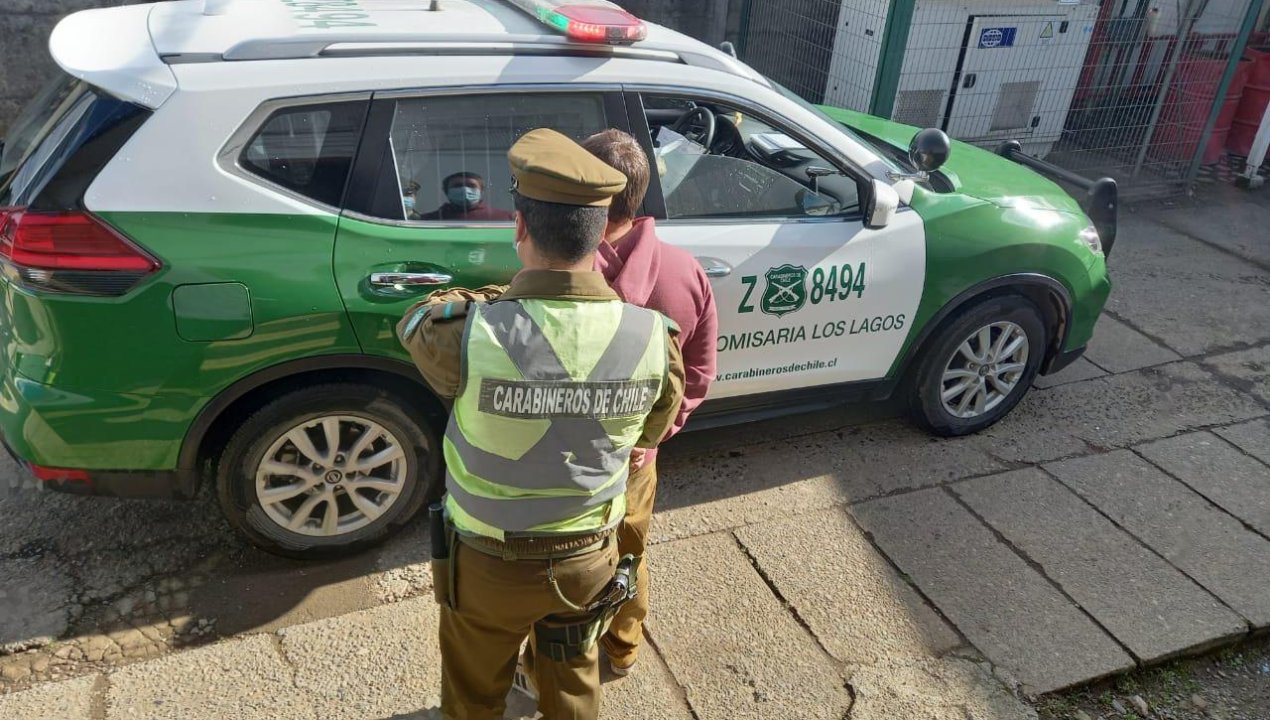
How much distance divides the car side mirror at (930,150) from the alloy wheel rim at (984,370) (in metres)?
0.80

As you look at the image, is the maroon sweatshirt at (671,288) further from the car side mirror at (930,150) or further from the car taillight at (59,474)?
the car taillight at (59,474)

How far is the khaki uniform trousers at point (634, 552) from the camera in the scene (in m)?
2.85

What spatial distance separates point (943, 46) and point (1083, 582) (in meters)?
4.34

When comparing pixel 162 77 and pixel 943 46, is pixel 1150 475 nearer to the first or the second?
pixel 943 46

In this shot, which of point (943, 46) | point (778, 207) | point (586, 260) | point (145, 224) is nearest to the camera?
point (586, 260)

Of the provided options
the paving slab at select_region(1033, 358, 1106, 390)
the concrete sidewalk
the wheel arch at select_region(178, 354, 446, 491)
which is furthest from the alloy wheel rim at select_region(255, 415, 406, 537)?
the paving slab at select_region(1033, 358, 1106, 390)

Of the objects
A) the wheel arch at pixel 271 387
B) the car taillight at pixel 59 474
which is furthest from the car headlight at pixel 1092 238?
the car taillight at pixel 59 474

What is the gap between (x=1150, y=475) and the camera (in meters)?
4.48

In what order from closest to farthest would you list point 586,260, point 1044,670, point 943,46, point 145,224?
point 586,260 < point 145,224 < point 1044,670 < point 943,46

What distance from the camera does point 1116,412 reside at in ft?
16.4

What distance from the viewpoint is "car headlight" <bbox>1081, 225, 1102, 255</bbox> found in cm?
443

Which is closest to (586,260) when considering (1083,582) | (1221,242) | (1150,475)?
(1083,582)

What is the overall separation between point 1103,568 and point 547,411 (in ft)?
9.06

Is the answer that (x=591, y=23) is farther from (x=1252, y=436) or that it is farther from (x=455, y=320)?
(x=1252, y=436)
